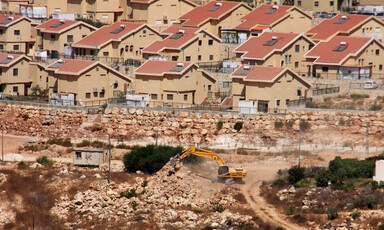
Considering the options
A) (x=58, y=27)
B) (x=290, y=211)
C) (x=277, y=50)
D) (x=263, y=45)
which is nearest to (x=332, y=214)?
(x=290, y=211)

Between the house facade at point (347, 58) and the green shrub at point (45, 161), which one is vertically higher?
the house facade at point (347, 58)

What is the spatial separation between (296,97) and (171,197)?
781 inches

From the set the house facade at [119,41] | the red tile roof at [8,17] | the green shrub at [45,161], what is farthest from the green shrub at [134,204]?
the red tile roof at [8,17]

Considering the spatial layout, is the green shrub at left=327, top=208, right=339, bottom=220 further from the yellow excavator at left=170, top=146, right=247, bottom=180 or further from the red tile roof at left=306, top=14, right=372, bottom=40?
the red tile roof at left=306, top=14, right=372, bottom=40

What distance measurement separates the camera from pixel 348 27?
337ft

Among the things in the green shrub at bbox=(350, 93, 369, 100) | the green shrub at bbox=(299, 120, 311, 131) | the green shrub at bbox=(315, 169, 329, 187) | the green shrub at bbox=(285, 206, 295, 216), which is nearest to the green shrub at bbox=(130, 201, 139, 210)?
the green shrub at bbox=(285, 206, 295, 216)

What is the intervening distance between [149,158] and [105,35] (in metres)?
27.4

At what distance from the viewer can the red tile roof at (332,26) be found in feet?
335

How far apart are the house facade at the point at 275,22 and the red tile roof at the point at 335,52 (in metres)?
8.54

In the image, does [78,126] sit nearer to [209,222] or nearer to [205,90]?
[205,90]

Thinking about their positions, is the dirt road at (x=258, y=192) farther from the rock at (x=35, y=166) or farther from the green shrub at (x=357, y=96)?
the rock at (x=35, y=166)

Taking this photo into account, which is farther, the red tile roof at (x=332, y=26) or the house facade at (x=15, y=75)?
the red tile roof at (x=332, y=26)

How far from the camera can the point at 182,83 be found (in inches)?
A: 3669

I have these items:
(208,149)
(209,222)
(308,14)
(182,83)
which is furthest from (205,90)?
(209,222)
